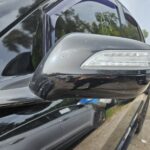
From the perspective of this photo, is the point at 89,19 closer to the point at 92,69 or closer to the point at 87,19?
the point at 87,19

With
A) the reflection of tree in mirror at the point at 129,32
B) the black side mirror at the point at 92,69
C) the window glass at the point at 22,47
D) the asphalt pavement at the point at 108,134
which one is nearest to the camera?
the black side mirror at the point at 92,69

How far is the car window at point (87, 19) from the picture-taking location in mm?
1737

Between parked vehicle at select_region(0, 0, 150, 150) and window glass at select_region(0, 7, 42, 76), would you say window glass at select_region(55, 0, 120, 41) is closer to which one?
window glass at select_region(0, 7, 42, 76)

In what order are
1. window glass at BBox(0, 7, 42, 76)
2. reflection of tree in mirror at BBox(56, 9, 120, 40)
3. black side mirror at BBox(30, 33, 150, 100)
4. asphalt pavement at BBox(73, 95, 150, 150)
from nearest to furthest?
black side mirror at BBox(30, 33, 150, 100), window glass at BBox(0, 7, 42, 76), asphalt pavement at BBox(73, 95, 150, 150), reflection of tree in mirror at BBox(56, 9, 120, 40)

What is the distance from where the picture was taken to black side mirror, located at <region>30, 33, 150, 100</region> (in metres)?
1.11

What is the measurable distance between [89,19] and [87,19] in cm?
5

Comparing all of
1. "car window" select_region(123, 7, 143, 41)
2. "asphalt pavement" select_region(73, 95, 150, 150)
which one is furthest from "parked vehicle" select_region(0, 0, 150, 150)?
"car window" select_region(123, 7, 143, 41)

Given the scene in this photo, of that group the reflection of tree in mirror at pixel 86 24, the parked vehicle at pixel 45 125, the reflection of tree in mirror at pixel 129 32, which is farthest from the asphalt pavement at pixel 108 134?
the reflection of tree in mirror at pixel 129 32

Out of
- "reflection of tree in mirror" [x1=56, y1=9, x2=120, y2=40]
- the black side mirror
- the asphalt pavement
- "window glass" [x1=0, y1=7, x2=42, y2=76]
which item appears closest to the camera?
the black side mirror

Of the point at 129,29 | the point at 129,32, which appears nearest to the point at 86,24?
the point at 129,32

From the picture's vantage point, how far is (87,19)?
6.91ft

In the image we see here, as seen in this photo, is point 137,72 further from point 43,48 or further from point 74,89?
point 43,48

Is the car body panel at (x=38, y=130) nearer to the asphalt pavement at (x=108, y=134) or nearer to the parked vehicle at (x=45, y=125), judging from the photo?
the parked vehicle at (x=45, y=125)

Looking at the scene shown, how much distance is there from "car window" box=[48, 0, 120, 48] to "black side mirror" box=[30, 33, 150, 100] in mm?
475
